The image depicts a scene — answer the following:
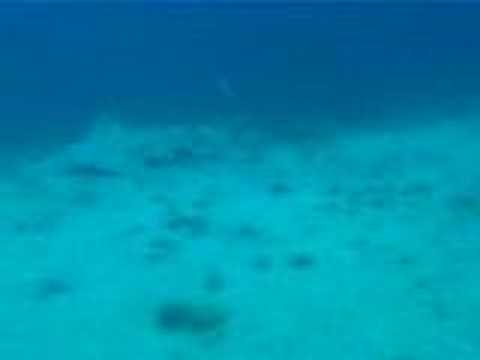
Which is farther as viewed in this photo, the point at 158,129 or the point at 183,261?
the point at 158,129

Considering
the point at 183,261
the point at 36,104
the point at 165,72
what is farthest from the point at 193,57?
the point at 183,261

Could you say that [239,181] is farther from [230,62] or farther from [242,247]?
[230,62]

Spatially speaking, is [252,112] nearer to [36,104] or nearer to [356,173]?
[356,173]

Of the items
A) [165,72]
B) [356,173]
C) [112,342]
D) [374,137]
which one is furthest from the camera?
[165,72]

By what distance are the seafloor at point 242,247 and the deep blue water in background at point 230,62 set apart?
3.23 feet

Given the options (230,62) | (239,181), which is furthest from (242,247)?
(230,62)

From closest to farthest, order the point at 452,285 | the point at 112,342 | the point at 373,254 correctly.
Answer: the point at 112,342
the point at 452,285
the point at 373,254

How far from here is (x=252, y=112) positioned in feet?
41.8

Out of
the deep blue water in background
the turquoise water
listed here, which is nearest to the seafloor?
the turquoise water

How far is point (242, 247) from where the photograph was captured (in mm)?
8992

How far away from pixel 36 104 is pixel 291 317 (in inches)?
268

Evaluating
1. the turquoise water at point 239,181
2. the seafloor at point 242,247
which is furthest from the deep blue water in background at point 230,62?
the seafloor at point 242,247

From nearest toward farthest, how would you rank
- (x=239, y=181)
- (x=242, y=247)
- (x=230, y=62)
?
(x=242, y=247) < (x=239, y=181) < (x=230, y=62)

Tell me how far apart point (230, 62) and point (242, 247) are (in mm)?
5978
